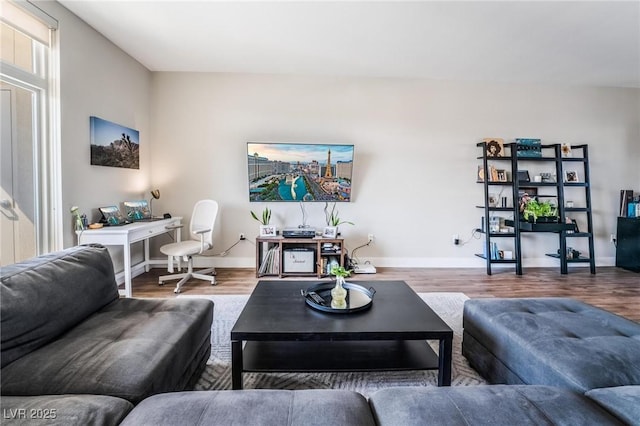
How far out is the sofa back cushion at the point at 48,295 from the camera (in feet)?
3.99

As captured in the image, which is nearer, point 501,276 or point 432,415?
point 432,415

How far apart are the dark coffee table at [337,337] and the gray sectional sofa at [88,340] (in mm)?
288

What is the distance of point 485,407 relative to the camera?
98 cm

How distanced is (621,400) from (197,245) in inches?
Result: 142

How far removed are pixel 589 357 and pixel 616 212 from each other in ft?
15.8

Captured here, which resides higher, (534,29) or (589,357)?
(534,29)

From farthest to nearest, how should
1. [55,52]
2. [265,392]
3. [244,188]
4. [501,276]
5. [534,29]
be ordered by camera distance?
[244,188], [501,276], [534,29], [55,52], [265,392]

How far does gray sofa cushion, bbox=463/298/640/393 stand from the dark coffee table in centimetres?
30

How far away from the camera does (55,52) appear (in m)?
2.72

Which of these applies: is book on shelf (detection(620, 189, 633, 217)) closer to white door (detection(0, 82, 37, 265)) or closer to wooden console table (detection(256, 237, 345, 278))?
wooden console table (detection(256, 237, 345, 278))

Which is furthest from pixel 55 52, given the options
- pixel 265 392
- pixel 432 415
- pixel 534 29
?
pixel 534 29

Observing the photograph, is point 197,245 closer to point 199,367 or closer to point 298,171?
point 298,171

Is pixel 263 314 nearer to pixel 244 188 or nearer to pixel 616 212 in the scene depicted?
pixel 244 188

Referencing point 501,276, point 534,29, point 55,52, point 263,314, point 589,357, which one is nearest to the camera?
point 589,357
